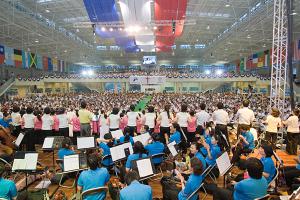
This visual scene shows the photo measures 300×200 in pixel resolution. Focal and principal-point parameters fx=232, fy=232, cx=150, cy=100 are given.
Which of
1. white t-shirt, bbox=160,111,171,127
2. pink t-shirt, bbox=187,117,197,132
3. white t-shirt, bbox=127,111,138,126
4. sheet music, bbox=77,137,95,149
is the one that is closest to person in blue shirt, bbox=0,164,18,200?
sheet music, bbox=77,137,95,149

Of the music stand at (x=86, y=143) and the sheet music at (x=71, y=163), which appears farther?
the music stand at (x=86, y=143)

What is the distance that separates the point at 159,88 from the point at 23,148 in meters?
28.4

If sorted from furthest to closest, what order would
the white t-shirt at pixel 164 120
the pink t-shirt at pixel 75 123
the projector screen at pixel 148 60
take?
the projector screen at pixel 148 60 < the pink t-shirt at pixel 75 123 < the white t-shirt at pixel 164 120

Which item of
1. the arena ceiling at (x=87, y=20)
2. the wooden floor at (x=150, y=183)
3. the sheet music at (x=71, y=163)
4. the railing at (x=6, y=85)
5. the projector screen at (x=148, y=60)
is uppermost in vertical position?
the arena ceiling at (x=87, y=20)

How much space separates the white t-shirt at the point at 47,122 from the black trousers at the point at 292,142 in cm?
691

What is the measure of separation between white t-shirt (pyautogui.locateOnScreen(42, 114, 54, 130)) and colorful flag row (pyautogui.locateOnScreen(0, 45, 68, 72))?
77.2 feet

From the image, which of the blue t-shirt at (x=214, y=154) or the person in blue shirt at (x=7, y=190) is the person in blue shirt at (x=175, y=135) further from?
the person in blue shirt at (x=7, y=190)

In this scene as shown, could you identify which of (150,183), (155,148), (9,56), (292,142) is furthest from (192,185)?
(9,56)

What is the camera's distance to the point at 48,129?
Result: 6758 mm

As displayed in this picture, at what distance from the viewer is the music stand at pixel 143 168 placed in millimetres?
3523

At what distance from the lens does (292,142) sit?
6.87 metres

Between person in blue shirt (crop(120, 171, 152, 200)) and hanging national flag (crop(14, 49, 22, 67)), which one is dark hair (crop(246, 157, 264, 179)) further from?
hanging national flag (crop(14, 49, 22, 67))

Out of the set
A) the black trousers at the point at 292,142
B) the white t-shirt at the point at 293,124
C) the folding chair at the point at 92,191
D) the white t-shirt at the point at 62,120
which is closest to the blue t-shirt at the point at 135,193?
the folding chair at the point at 92,191

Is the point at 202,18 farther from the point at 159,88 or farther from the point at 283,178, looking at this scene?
the point at 283,178
